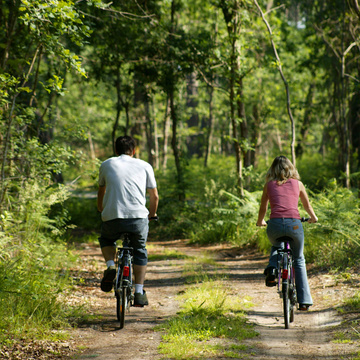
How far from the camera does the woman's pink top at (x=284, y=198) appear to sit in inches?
219

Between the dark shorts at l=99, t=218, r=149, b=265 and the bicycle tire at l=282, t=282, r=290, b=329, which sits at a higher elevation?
the dark shorts at l=99, t=218, r=149, b=265

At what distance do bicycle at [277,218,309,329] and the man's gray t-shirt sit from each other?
1.77 m

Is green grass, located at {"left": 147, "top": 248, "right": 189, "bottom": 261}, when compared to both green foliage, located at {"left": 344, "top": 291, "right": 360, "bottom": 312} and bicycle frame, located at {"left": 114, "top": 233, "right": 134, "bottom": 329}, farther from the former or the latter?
bicycle frame, located at {"left": 114, "top": 233, "right": 134, "bottom": 329}

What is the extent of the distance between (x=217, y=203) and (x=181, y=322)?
28.1 feet

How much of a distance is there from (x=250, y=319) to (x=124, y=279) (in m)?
1.82

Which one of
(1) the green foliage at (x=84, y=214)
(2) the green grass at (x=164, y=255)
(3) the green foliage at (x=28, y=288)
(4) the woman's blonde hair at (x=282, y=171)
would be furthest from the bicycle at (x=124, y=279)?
(1) the green foliage at (x=84, y=214)

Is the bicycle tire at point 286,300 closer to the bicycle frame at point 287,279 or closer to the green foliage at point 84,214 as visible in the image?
the bicycle frame at point 287,279

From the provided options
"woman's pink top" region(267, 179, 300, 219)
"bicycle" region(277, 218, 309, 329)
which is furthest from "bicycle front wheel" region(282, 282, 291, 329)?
"woman's pink top" region(267, 179, 300, 219)

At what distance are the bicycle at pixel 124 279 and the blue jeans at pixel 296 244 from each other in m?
1.78

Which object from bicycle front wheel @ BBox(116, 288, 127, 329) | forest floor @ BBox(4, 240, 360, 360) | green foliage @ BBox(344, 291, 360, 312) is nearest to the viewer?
forest floor @ BBox(4, 240, 360, 360)

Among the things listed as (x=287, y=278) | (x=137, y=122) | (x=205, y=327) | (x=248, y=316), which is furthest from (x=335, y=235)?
(x=137, y=122)

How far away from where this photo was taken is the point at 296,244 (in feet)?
18.3

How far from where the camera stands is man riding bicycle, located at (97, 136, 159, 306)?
5.36 m

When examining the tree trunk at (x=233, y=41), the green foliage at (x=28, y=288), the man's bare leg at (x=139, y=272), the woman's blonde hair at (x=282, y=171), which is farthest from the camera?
the tree trunk at (x=233, y=41)
